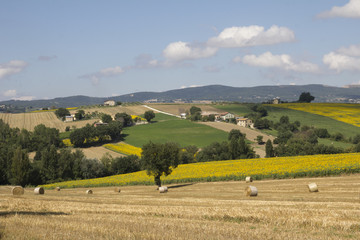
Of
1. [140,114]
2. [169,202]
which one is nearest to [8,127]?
[140,114]

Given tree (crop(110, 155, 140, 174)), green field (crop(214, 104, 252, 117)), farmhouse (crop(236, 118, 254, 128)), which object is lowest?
tree (crop(110, 155, 140, 174))

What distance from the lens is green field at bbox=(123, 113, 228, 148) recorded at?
114 meters

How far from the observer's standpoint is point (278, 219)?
724 inches

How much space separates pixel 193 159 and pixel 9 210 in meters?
74.7

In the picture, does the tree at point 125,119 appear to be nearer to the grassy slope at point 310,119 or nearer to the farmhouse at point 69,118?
the farmhouse at point 69,118

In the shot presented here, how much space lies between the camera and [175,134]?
124m

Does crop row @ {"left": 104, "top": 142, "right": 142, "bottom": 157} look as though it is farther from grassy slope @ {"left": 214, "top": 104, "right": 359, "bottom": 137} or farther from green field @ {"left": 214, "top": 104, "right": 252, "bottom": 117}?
green field @ {"left": 214, "top": 104, "right": 252, "bottom": 117}

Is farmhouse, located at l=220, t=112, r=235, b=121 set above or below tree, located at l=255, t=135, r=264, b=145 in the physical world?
above

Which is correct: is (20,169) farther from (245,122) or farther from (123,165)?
(245,122)

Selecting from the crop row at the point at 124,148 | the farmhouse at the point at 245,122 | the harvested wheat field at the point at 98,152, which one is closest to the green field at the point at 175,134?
the crop row at the point at 124,148

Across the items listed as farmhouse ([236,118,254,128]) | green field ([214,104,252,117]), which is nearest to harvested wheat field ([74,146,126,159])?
farmhouse ([236,118,254,128])

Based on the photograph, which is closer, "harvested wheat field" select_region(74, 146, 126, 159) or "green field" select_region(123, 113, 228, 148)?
"harvested wheat field" select_region(74, 146, 126, 159)

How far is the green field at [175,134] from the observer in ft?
373

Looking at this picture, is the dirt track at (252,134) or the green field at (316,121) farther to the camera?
the green field at (316,121)
